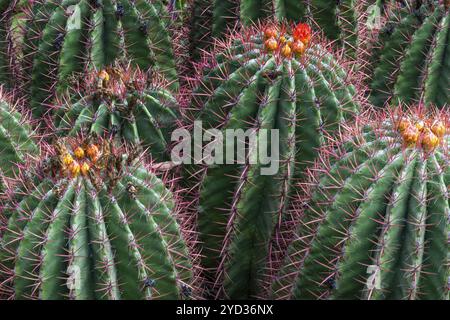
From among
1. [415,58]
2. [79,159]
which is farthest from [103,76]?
[415,58]

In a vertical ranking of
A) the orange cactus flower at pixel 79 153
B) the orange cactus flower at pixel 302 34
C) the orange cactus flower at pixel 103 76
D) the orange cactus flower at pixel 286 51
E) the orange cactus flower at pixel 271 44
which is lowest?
the orange cactus flower at pixel 79 153

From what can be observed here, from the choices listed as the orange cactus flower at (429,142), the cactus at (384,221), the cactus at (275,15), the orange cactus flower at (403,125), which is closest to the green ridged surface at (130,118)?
the cactus at (275,15)

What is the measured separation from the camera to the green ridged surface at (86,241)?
322cm

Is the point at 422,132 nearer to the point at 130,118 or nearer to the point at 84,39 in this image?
the point at 130,118

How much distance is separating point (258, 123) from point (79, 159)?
2.62 ft

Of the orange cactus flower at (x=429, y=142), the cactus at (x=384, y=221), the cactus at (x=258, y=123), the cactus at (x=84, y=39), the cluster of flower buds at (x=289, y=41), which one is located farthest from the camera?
the cactus at (x=84, y=39)

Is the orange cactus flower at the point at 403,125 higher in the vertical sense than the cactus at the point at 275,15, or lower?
lower

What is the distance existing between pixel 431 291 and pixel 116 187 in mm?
1220

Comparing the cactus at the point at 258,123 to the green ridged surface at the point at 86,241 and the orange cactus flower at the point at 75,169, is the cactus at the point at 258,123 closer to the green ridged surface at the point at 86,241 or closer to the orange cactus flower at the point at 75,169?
the green ridged surface at the point at 86,241

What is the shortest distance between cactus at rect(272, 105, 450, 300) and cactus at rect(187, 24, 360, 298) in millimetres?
325

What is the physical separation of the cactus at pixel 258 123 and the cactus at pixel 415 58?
2.23 ft

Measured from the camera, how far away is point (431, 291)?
3.27 m

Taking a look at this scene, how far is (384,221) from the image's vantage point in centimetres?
324

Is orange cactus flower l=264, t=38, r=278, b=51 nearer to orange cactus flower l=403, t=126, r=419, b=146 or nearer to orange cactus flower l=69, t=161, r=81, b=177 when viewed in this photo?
orange cactus flower l=403, t=126, r=419, b=146
